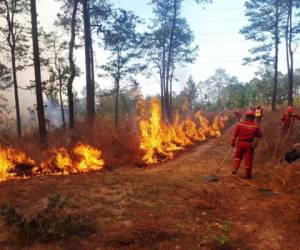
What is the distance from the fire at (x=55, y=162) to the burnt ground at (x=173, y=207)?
1.19 m

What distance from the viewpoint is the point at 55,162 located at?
10875 millimetres

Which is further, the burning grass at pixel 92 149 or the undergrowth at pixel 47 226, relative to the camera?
the burning grass at pixel 92 149

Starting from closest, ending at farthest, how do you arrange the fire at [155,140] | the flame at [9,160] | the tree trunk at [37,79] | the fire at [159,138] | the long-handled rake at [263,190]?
1. the long-handled rake at [263,190]
2. the flame at [9,160]
3. the tree trunk at [37,79]
4. the fire at [155,140]
5. the fire at [159,138]

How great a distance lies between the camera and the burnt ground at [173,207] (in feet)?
17.5

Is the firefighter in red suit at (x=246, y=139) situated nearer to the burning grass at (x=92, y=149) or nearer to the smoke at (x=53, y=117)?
the burning grass at (x=92, y=149)

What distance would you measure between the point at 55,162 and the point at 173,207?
18.3 ft

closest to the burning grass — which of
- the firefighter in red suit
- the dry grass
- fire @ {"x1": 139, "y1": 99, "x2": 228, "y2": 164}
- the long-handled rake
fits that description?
fire @ {"x1": 139, "y1": 99, "x2": 228, "y2": 164}

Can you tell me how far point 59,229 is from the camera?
213 inches

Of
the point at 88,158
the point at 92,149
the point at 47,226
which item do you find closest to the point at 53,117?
the point at 92,149

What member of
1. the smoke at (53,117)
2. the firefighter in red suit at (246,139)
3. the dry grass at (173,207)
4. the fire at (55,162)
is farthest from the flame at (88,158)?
the smoke at (53,117)

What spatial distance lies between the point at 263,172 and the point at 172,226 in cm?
525

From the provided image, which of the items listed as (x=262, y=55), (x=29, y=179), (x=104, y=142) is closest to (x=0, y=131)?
(x=104, y=142)

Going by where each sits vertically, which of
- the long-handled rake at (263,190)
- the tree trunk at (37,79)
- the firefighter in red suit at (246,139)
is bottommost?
the long-handled rake at (263,190)

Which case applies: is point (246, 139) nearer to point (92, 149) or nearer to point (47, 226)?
point (92, 149)
